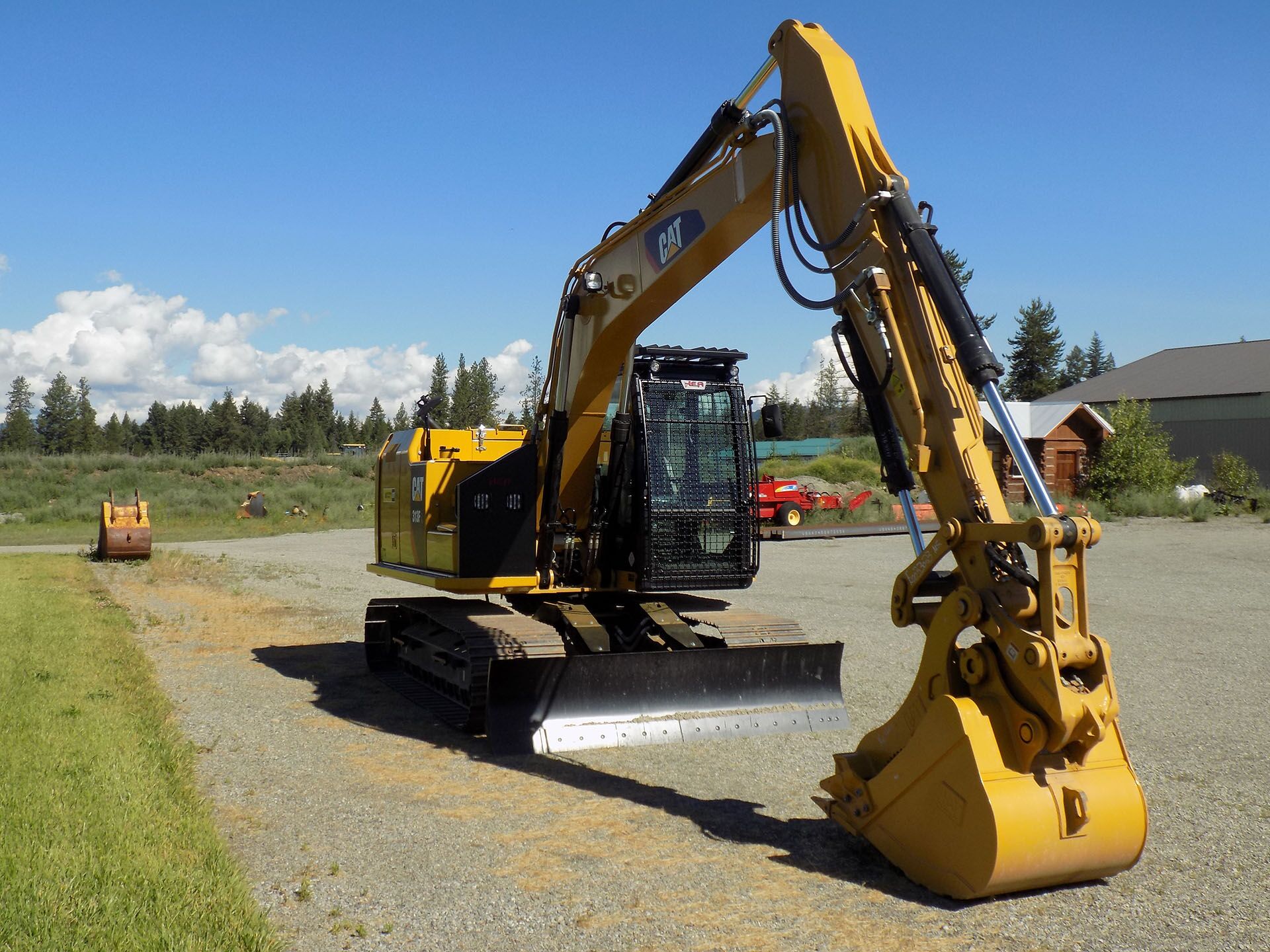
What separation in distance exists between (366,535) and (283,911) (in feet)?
94.4

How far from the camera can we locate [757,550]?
871 cm

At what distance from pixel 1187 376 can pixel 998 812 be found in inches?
2199

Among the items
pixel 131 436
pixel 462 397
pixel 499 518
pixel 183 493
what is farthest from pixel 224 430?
pixel 499 518

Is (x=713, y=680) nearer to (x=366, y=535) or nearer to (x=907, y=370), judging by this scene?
(x=907, y=370)

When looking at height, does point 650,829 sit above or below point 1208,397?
below

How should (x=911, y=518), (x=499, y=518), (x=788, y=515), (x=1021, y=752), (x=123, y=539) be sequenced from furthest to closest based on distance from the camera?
1. (x=788, y=515)
2. (x=123, y=539)
3. (x=499, y=518)
4. (x=911, y=518)
5. (x=1021, y=752)

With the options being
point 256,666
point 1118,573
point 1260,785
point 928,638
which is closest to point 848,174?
point 928,638

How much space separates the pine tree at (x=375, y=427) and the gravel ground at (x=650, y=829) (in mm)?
92012

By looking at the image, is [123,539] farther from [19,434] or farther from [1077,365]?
[1077,365]

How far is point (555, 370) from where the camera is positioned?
29.5ft

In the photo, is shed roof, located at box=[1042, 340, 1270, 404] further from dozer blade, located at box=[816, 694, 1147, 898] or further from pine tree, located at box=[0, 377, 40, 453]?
pine tree, located at box=[0, 377, 40, 453]

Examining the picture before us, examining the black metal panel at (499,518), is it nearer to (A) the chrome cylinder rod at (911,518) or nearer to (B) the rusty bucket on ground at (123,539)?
(A) the chrome cylinder rod at (911,518)

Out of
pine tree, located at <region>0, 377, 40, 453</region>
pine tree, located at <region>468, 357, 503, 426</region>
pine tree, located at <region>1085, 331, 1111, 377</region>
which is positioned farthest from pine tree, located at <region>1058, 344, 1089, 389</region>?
pine tree, located at <region>0, 377, 40, 453</region>

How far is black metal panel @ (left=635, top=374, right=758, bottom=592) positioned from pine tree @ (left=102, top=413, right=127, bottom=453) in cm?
10328
